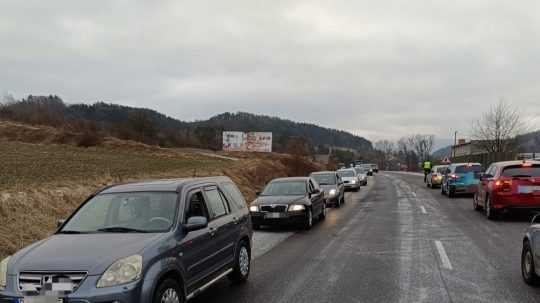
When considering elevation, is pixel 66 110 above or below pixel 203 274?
above

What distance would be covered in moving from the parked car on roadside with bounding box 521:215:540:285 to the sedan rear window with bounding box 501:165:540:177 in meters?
7.73

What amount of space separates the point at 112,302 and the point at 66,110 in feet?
409

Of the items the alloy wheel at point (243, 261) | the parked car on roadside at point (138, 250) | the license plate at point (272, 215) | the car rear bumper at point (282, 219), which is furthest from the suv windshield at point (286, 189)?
the parked car on roadside at point (138, 250)

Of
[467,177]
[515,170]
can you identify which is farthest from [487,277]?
[467,177]

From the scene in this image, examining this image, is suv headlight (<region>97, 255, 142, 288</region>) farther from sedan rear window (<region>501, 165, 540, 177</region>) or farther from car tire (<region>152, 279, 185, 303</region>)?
sedan rear window (<region>501, 165, 540, 177</region>)

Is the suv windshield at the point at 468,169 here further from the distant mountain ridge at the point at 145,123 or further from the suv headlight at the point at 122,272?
the distant mountain ridge at the point at 145,123

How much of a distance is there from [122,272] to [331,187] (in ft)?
54.7

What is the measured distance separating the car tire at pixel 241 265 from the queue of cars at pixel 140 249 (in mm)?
15

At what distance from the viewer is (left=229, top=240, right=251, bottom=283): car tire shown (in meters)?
→ 7.18

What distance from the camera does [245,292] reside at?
6754 millimetres

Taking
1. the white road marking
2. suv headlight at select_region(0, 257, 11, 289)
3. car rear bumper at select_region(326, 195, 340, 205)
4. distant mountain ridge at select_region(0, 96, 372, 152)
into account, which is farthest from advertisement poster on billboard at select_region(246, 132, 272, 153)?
suv headlight at select_region(0, 257, 11, 289)

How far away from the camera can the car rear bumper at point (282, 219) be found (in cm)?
1321

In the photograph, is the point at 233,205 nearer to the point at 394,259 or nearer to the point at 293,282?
the point at 293,282

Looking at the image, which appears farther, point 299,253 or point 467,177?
point 467,177
